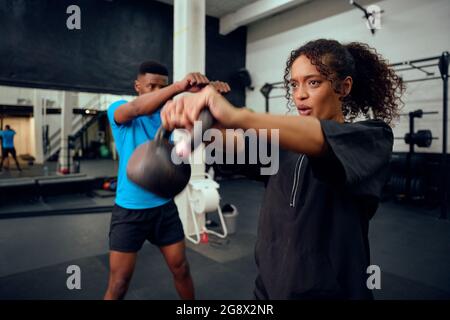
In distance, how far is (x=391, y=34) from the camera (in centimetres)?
620

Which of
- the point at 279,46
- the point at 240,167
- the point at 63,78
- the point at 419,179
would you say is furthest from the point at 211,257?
the point at 279,46

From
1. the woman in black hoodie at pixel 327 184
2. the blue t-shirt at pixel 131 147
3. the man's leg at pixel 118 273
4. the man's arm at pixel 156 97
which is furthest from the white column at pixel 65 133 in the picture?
the woman in black hoodie at pixel 327 184

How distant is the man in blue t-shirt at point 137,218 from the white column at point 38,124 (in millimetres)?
10924

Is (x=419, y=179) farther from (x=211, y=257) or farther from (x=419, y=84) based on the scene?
(x=211, y=257)

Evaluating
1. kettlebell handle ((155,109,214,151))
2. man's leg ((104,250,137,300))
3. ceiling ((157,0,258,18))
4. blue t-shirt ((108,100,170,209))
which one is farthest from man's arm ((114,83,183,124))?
ceiling ((157,0,258,18))

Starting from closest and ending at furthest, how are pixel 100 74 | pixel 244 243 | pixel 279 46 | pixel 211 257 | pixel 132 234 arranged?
pixel 132 234 → pixel 211 257 → pixel 244 243 → pixel 100 74 → pixel 279 46

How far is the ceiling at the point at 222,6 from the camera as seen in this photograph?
7.31m

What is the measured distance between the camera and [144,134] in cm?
185

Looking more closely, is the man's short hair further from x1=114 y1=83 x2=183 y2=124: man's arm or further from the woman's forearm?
the woman's forearm

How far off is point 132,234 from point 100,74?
5.47 meters

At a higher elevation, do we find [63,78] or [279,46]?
[279,46]

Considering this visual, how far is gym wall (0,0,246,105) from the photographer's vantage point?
5.46 m

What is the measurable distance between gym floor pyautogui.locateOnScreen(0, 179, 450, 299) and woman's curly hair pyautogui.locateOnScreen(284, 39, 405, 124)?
1879mm

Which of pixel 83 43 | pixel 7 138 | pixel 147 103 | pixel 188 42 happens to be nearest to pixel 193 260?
pixel 147 103
